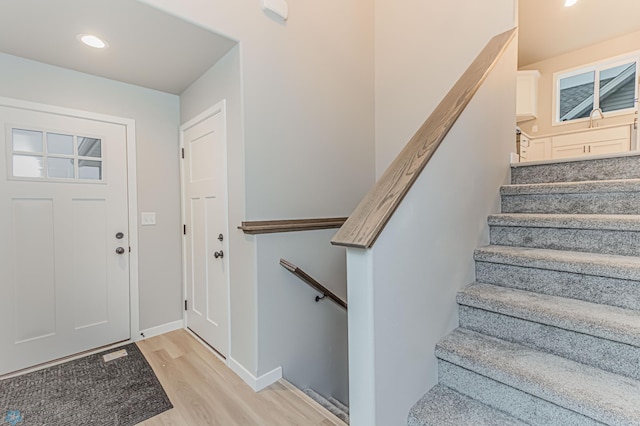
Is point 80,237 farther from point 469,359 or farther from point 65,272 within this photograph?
point 469,359

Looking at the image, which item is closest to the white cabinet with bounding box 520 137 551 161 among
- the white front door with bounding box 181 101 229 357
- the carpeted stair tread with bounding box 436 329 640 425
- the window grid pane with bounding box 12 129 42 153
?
the carpeted stair tread with bounding box 436 329 640 425

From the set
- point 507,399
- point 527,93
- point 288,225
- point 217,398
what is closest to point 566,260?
point 507,399

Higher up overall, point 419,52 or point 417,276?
point 419,52

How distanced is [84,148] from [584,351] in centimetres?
347

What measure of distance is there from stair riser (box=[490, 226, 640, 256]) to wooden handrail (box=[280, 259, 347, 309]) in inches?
48.2

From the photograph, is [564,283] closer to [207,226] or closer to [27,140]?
[207,226]

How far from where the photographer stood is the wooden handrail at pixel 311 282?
2.09m

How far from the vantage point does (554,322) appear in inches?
50.0

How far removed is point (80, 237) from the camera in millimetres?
2443

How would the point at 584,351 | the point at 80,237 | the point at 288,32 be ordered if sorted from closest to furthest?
the point at 584,351
the point at 288,32
the point at 80,237

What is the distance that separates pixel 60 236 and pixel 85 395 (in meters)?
1.21

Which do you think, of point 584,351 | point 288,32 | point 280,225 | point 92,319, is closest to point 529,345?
point 584,351

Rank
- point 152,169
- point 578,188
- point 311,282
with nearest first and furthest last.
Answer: point 578,188 < point 311,282 < point 152,169

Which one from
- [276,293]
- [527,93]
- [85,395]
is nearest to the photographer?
[85,395]
